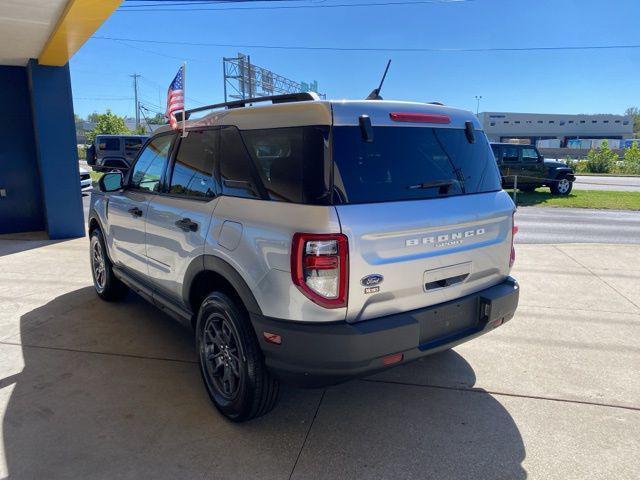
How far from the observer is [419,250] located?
257 cm

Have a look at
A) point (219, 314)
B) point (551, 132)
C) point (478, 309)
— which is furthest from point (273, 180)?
point (551, 132)

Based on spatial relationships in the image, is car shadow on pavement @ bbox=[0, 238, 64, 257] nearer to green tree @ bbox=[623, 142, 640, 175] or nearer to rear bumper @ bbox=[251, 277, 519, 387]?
rear bumper @ bbox=[251, 277, 519, 387]

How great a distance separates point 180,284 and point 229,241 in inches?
32.6

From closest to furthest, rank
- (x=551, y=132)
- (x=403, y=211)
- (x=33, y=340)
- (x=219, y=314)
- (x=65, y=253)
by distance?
(x=403, y=211) → (x=219, y=314) → (x=33, y=340) → (x=65, y=253) → (x=551, y=132)

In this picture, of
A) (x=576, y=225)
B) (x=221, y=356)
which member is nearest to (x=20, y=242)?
(x=221, y=356)

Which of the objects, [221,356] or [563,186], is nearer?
[221,356]

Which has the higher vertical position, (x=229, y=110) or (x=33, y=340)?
(x=229, y=110)

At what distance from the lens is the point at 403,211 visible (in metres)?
2.55

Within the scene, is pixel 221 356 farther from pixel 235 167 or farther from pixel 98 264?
pixel 98 264

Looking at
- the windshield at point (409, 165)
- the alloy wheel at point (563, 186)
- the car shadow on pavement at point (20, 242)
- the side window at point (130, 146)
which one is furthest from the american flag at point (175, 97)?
the side window at point (130, 146)

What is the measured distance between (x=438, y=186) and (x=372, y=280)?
0.80 metres

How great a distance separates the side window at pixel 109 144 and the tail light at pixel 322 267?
24.0m

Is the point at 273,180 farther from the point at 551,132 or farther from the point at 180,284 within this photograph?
the point at 551,132

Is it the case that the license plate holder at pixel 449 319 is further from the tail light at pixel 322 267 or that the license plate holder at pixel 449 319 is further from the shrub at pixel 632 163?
the shrub at pixel 632 163
